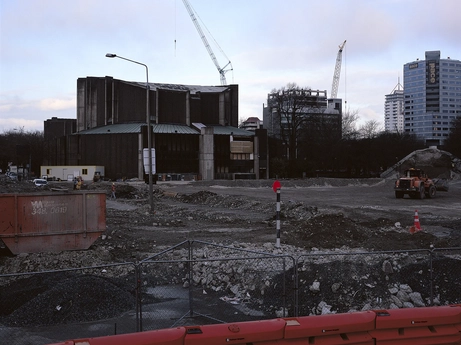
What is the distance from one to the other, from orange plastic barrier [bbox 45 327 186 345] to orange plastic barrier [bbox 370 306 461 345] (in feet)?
8.31

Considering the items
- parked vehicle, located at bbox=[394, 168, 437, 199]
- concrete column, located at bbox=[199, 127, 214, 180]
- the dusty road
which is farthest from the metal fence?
concrete column, located at bbox=[199, 127, 214, 180]

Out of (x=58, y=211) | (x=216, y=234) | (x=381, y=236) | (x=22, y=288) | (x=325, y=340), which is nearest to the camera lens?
(x=325, y=340)

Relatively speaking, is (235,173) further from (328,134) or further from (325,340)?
(325,340)

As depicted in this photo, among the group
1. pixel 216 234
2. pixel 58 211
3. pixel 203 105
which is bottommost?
pixel 216 234

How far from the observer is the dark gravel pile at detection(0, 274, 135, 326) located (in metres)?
8.73

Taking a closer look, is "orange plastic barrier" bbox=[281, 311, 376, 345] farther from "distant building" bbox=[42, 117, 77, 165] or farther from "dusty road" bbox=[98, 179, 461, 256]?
"distant building" bbox=[42, 117, 77, 165]

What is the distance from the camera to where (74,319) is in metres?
8.66

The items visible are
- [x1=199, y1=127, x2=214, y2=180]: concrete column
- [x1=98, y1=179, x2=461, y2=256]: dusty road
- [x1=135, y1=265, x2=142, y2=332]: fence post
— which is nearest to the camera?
[x1=135, y1=265, x2=142, y2=332]: fence post

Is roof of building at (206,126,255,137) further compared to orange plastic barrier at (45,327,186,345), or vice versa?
roof of building at (206,126,255,137)

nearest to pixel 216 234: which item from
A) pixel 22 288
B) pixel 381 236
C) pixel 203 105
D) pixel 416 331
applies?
pixel 381 236

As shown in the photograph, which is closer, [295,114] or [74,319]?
[74,319]

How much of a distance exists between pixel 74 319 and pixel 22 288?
83.0 inches

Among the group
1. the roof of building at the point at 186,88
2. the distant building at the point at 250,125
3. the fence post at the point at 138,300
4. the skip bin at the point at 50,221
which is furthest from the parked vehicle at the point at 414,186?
the distant building at the point at 250,125

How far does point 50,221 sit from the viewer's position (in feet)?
47.3
